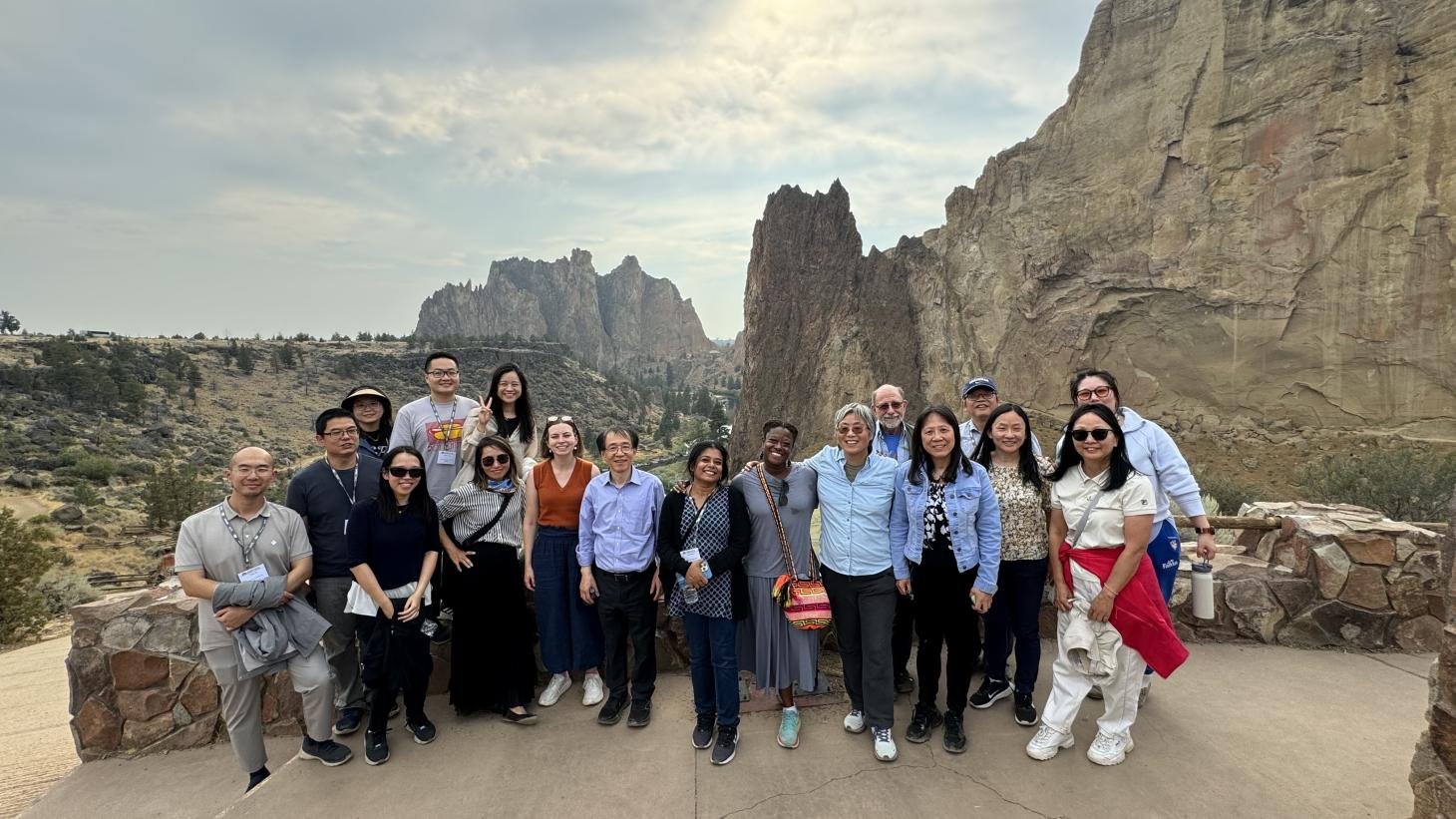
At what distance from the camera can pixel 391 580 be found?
3.30 metres

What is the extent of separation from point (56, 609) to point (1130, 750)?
18.8m

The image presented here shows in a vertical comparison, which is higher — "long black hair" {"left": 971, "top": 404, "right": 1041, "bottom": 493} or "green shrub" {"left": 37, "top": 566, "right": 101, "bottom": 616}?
"long black hair" {"left": 971, "top": 404, "right": 1041, "bottom": 493}

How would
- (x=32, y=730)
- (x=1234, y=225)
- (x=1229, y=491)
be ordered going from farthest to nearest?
(x=1234, y=225), (x=1229, y=491), (x=32, y=730)

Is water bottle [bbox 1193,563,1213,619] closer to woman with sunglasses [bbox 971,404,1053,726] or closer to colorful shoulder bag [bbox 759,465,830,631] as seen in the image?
woman with sunglasses [bbox 971,404,1053,726]

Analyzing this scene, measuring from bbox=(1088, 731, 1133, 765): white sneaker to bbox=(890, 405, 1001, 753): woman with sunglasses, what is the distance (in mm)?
618

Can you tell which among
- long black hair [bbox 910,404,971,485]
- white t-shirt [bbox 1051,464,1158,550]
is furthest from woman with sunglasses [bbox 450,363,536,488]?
white t-shirt [bbox 1051,464,1158,550]

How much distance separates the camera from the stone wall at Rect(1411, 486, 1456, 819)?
2.01 metres

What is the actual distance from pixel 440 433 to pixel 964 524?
3.22 m

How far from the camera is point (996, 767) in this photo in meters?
3.06

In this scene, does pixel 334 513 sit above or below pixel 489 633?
above

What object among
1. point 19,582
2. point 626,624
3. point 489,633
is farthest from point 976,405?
point 19,582

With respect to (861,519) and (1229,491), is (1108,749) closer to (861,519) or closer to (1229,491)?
(861,519)

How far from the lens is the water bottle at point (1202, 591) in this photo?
13.1ft

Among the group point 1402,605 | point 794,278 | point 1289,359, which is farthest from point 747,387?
point 1402,605
